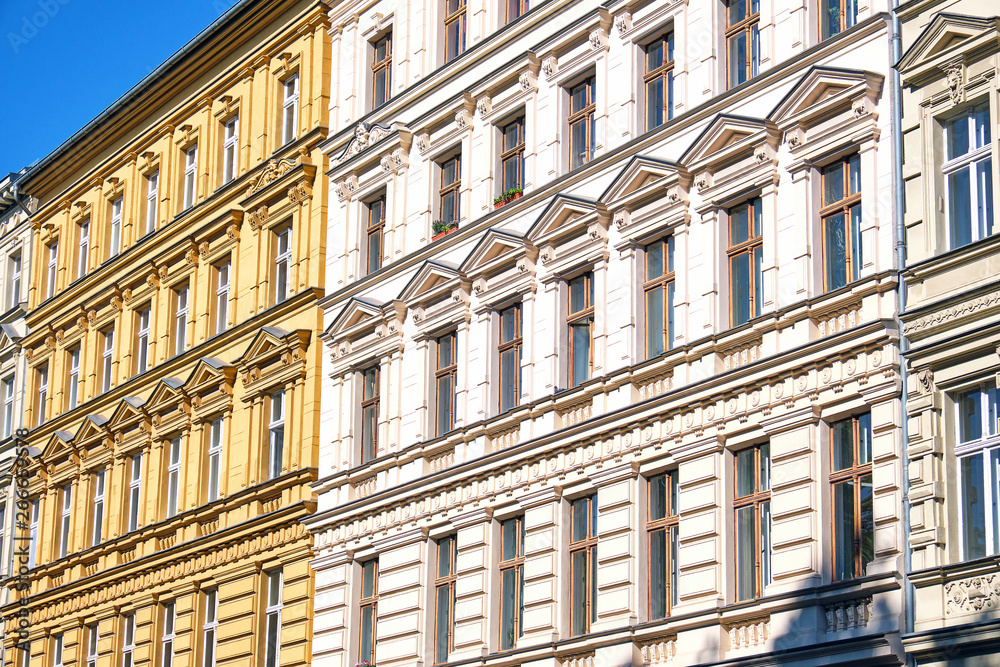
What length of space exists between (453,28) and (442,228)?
14.7ft

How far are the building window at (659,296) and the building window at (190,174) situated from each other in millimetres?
19050

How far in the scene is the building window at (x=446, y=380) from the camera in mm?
33000

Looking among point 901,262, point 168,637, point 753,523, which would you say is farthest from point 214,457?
point 901,262

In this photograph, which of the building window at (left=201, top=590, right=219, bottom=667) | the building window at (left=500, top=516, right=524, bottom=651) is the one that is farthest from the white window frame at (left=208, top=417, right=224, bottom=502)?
the building window at (left=500, top=516, right=524, bottom=651)

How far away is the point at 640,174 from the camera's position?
2888 centimetres

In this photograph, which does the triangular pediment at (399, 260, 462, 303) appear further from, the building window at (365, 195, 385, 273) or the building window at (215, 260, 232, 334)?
the building window at (215, 260, 232, 334)

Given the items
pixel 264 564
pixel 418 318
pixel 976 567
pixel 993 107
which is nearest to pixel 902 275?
pixel 993 107

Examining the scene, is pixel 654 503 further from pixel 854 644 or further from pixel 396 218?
pixel 396 218

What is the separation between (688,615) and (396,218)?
12691 millimetres

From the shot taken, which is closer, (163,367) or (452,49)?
(452,49)

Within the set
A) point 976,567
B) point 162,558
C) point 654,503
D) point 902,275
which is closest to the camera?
point 976,567

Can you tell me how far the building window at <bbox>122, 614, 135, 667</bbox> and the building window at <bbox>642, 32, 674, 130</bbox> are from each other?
1992 cm

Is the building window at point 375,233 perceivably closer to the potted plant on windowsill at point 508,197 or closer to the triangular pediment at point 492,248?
the triangular pediment at point 492,248

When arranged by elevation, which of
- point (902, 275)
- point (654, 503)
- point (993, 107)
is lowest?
point (654, 503)
